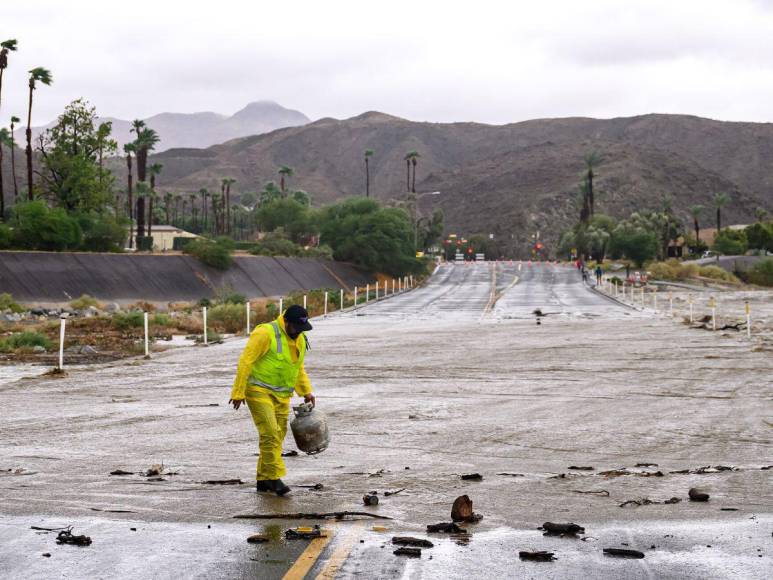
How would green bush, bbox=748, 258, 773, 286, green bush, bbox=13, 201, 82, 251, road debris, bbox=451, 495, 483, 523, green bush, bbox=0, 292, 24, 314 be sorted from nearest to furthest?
road debris, bbox=451, 495, 483, 523
green bush, bbox=0, 292, 24, 314
green bush, bbox=13, 201, 82, 251
green bush, bbox=748, 258, 773, 286

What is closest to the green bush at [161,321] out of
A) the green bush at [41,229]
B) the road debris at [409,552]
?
the green bush at [41,229]

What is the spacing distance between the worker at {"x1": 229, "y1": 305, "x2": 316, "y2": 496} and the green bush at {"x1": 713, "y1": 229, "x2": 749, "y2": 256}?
14532 centimetres

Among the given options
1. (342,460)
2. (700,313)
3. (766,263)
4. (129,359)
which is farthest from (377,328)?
(766,263)

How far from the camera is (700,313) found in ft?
171

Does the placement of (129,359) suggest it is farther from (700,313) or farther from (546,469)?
(700,313)

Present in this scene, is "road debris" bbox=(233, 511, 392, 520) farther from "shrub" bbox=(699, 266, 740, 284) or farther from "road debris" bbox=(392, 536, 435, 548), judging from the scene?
"shrub" bbox=(699, 266, 740, 284)

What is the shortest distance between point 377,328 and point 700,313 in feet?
63.7

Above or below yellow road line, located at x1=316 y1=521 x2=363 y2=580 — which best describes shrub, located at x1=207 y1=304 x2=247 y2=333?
below

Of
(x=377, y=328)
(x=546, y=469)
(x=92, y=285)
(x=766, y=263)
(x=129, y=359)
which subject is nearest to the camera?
(x=546, y=469)

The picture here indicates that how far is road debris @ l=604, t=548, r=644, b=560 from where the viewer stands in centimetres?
677

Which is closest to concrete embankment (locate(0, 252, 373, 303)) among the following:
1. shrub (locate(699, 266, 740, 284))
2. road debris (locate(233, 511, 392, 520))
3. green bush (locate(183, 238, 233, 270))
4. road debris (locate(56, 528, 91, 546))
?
green bush (locate(183, 238, 233, 270))

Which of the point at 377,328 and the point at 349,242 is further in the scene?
the point at 349,242

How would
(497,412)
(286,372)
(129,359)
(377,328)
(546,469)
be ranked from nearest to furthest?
(286,372) → (546,469) → (497,412) → (129,359) → (377,328)

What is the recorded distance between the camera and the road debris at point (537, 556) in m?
6.68
